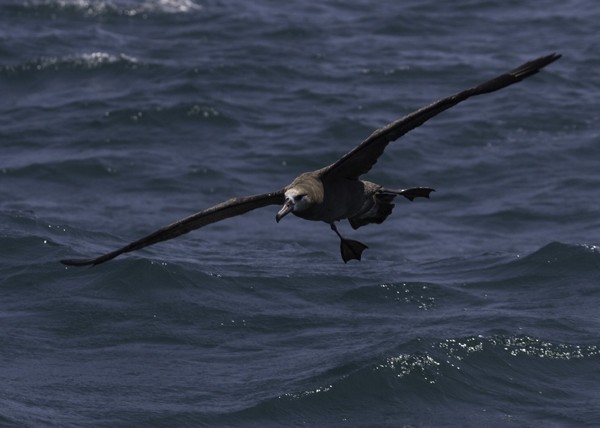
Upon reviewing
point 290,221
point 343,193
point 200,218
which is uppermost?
point 343,193

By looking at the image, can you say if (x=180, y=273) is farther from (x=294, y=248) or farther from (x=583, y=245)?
(x=583, y=245)

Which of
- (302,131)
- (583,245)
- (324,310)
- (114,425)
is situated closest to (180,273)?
(324,310)

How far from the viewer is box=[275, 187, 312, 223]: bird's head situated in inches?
424

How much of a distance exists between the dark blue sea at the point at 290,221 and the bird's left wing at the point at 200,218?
2.18 metres

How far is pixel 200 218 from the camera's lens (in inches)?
464

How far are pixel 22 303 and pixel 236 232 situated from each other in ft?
16.3

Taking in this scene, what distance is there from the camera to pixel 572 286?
1689cm

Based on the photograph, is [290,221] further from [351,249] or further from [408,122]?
[408,122]

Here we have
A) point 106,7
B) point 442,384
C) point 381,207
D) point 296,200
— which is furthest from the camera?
point 106,7

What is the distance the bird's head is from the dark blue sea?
3129 millimetres

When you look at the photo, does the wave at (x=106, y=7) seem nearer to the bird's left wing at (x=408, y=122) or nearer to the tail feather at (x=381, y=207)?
the tail feather at (x=381, y=207)

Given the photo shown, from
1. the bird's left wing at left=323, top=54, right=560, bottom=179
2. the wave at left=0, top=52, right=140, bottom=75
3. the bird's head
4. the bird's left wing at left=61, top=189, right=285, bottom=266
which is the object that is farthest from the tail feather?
the wave at left=0, top=52, right=140, bottom=75

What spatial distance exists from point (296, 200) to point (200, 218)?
1347 mm

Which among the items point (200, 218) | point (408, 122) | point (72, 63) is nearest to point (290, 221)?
point (72, 63)
